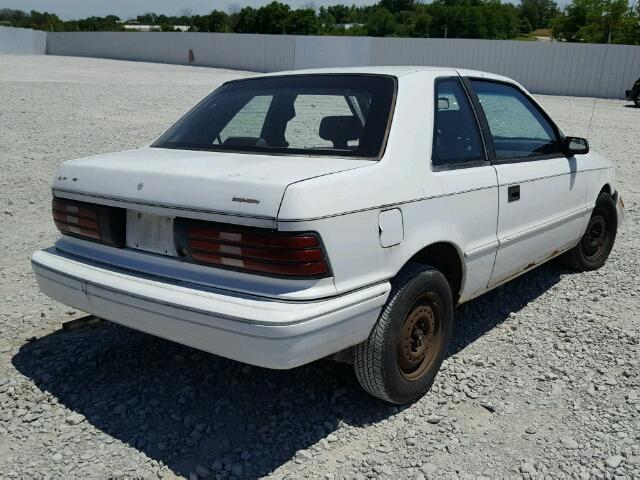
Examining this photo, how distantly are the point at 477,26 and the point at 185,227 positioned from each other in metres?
87.9

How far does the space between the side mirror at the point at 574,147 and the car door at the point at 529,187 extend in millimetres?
42

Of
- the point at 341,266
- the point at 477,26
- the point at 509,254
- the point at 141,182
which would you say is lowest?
the point at 509,254

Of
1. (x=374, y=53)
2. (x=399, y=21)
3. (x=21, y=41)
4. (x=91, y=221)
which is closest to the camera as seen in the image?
(x=91, y=221)

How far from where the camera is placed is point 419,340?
3184 millimetres

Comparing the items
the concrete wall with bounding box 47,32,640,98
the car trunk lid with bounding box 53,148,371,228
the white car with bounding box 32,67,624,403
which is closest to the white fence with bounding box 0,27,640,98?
the concrete wall with bounding box 47,32,640,98

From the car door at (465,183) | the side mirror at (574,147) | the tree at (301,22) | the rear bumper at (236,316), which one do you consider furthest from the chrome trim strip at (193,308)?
the tree at (301,22)

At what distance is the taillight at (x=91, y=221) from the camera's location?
299 cm

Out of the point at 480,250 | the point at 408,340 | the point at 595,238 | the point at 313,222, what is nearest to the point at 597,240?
the point at 595,238

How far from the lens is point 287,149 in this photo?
10.5 ft

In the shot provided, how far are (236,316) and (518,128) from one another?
305 cm

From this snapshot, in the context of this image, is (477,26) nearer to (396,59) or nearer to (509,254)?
(396,59)

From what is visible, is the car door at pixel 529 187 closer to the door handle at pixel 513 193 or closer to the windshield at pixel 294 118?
the door handle at pixel 513 193

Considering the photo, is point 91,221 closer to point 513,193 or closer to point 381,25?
point 513,193

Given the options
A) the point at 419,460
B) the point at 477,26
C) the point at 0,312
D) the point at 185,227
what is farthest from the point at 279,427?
→ the point at 477,26
